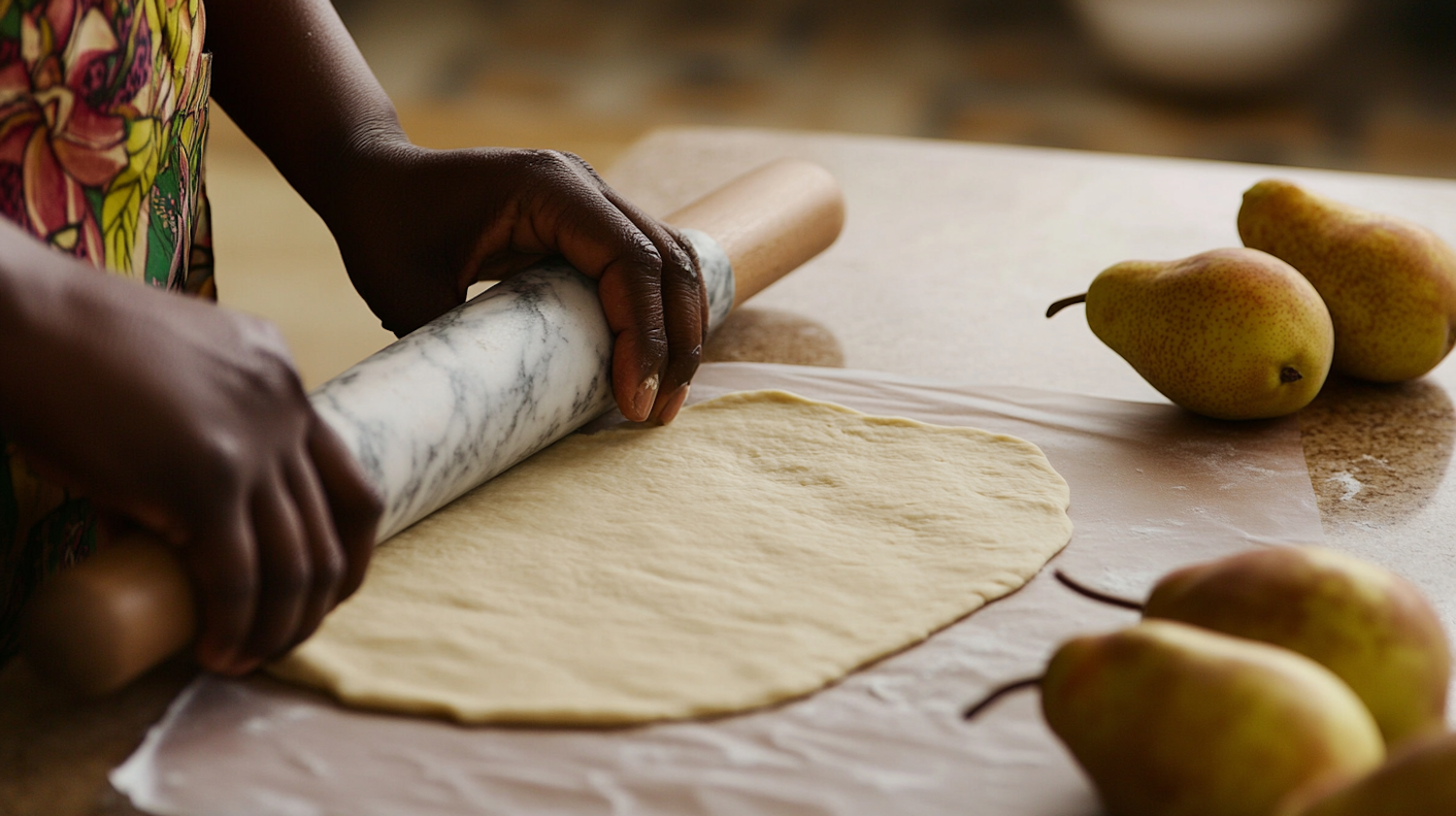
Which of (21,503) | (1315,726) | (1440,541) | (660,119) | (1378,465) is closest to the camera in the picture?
(1315,726)

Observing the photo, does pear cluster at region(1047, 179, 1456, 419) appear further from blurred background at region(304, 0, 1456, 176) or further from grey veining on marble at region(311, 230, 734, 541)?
blurred background at region(304, 0, 1456, 176)

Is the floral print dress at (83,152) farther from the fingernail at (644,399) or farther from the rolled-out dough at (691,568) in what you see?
the fingernail at (644,399)

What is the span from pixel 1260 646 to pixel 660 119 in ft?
14.2

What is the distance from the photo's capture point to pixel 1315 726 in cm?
53

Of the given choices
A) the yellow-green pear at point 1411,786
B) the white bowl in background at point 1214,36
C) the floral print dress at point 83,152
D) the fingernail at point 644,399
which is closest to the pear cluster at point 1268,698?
the yellow-green pear at point 1411,786

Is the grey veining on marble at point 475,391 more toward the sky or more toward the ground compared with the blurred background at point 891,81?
more toward the sky

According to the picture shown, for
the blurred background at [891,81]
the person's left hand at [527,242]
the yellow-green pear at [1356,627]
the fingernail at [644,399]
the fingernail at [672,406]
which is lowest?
the blurred background at [891,81]

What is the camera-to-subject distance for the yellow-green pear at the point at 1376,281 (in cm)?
113

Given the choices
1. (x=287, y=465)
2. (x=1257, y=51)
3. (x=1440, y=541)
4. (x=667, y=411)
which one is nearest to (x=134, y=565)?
(x=287, y=465)

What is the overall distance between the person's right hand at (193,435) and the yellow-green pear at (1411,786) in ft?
1.72

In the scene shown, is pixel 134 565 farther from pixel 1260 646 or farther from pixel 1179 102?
pixel 1179 102

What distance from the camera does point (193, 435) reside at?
630 millimetres

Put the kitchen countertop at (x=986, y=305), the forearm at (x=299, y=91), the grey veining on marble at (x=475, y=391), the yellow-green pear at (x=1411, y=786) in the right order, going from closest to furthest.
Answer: the yellow-green pear at (x=1411, y=786) → the kitchen countertop at (x=986, y=305) → the grey veining on marble at (x=475, y=391) → the forearm at (x=299, y=91)

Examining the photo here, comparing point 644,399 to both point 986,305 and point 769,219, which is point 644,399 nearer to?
point 769,219
